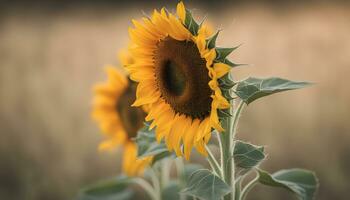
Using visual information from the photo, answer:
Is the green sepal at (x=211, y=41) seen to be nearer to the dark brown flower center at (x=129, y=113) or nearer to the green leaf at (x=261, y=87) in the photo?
the green leaf at (x=261, y=87)

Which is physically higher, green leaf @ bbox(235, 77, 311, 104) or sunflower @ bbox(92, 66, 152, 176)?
green leaf @ bbox(235, 77, 311, 104)

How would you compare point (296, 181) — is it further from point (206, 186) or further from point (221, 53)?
point (221, 53)

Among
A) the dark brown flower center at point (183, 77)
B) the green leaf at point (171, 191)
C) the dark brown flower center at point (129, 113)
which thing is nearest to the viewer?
the dark brown flower center at point (183, 77)

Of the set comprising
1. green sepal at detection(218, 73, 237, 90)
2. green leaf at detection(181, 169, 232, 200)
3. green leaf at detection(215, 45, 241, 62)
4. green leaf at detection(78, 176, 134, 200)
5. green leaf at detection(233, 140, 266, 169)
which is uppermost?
green leaf at detection(215, 45, 241, 62)

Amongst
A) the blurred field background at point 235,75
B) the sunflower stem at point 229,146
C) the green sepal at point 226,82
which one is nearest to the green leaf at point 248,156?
the sunflower stem at point 229,146

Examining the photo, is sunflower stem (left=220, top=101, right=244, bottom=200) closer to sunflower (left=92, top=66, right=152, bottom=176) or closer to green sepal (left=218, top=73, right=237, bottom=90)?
green sepal (left=218, top=73, right=237, bottom=90)

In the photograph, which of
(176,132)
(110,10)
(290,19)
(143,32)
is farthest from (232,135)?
(110,10)

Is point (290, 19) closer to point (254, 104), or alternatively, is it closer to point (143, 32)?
point (254, 104)

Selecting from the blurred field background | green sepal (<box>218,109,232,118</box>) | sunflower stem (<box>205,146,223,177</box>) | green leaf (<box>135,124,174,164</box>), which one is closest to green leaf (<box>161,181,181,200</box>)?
green leaf (<box>135,124,174,164</box>)
